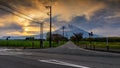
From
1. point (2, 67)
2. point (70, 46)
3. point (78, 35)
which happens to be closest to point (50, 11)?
point (70, 46)

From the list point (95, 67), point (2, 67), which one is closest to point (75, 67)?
point (95, 67)

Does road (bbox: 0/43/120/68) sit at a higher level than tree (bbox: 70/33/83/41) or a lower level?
lower

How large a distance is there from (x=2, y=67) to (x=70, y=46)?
34158 millimetres

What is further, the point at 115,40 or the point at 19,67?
the point at 115,40

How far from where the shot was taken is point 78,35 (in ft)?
275

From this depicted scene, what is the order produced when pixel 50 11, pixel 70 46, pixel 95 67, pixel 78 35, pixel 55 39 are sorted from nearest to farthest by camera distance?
pixel 95 67, pixel 70 46, pixel 50 11, pixel 78 35, pixel 55 39

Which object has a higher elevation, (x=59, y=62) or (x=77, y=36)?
(x=77, y=36)

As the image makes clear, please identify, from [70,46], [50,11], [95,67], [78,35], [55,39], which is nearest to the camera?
[95,67]

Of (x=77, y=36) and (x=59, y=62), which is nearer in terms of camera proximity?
(x=59, y=62)

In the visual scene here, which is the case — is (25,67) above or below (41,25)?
below

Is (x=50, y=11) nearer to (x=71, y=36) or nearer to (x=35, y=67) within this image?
(x=71, y=36)

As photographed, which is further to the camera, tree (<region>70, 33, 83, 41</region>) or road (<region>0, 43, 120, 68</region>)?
tree (<region>70, 33, 83, 41</region>)

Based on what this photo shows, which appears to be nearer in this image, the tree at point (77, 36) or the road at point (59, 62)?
the road at point (59, 62)

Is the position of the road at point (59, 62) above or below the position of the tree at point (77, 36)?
below
